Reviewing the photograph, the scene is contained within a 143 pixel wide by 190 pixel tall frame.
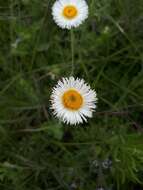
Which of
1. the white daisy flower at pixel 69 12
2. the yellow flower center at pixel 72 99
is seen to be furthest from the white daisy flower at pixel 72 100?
the white daisy flower at pixel 69 12

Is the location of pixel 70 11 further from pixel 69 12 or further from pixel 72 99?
pixel 72 99

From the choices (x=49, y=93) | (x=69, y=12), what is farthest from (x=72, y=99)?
(x=69, y=12)

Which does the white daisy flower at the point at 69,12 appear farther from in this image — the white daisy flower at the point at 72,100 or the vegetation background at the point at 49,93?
the white daisy flower at the point at 72,100

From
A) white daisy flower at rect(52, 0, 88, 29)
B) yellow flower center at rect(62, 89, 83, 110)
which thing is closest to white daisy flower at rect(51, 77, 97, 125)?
yellow flower center at rect(62, 89, 83, 110)

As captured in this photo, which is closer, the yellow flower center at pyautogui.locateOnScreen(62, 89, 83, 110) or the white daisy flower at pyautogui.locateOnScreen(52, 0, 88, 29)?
the yellow flower center at pyautogui.locateOnScreen(62, 89, 83, 110)

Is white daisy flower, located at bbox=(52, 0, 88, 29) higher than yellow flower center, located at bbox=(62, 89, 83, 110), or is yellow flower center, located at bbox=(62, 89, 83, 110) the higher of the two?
white daisy flower, located at bbox=(52, 0, 88, 29)

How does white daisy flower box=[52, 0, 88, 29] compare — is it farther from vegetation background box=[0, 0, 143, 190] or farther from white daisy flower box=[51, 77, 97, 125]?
white daisy flower box=[51, 77, 97, 125]
